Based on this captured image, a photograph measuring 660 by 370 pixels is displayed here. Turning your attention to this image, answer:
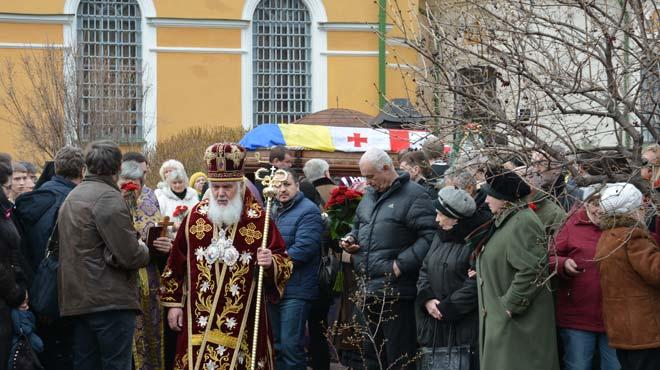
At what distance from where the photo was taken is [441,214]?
9.16 metres

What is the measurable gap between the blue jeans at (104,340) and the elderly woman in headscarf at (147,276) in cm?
116

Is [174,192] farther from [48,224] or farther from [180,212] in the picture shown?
[48,224]

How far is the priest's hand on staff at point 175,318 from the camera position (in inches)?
356

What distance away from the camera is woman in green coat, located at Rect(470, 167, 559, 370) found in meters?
8.30

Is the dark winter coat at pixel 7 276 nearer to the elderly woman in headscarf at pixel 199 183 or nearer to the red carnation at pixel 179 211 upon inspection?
the red carnation at pixel 179 211

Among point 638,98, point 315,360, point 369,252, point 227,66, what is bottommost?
point 315,360

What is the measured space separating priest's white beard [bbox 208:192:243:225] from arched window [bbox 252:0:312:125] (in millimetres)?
17213

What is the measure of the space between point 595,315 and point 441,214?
4.31 ft

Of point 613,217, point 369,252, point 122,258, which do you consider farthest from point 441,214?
point 122,258

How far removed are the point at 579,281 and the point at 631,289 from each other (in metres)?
0.68

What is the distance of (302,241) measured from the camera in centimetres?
1038

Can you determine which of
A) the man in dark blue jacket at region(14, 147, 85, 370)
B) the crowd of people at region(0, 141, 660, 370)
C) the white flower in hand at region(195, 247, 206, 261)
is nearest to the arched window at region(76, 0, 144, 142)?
the crowd of people at region(0, 141, 660, 370)

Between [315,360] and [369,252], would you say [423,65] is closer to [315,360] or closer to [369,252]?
[369,252]

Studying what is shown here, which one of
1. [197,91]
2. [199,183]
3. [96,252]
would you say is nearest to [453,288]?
[96,252]
